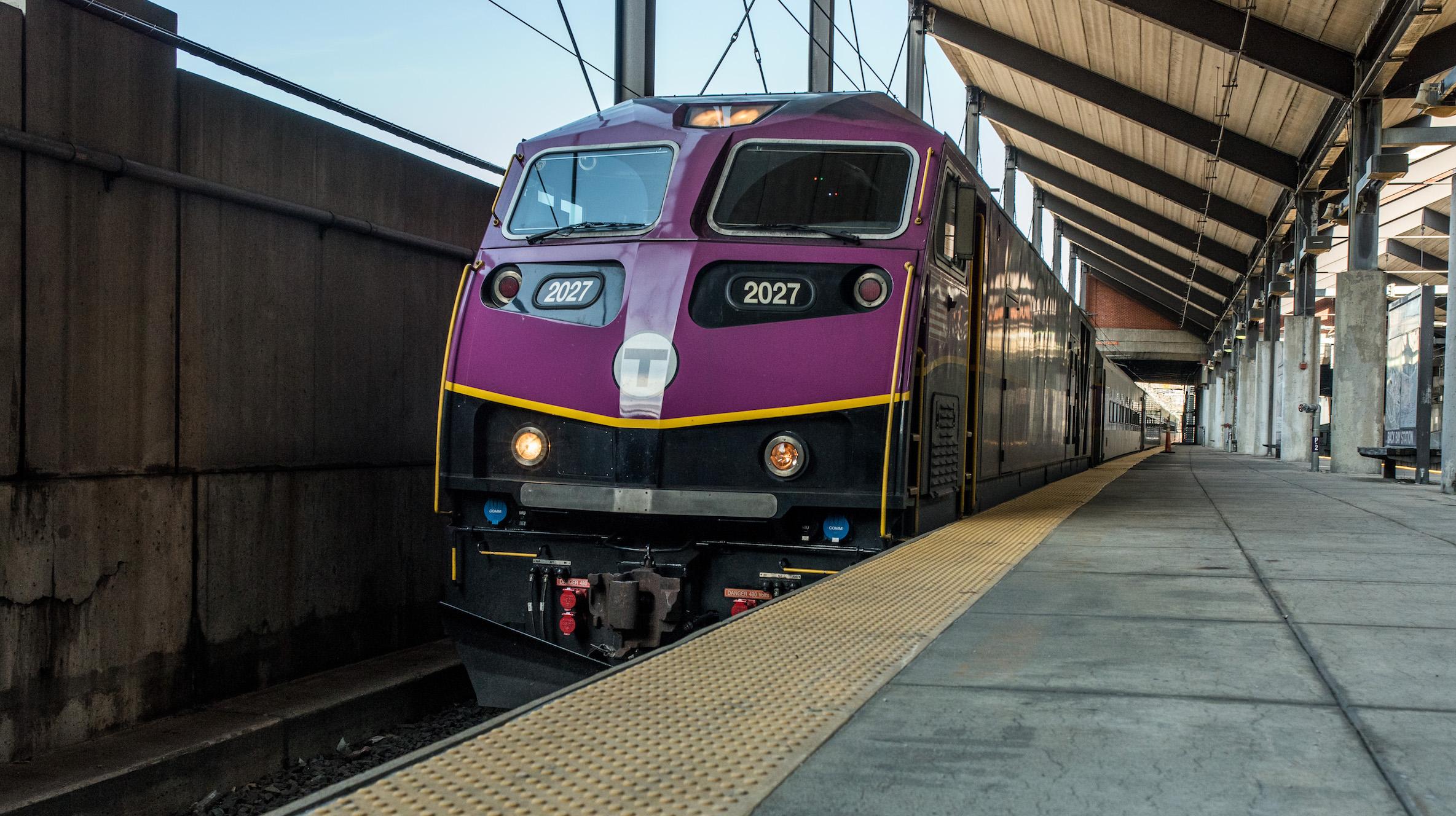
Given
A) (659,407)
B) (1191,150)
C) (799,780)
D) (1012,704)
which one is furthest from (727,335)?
(1191,150)

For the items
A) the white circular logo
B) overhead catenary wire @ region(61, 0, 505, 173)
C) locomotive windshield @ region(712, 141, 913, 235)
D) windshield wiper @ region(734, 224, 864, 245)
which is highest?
overhead catenary wire @ region(61, 0, 505, 173)

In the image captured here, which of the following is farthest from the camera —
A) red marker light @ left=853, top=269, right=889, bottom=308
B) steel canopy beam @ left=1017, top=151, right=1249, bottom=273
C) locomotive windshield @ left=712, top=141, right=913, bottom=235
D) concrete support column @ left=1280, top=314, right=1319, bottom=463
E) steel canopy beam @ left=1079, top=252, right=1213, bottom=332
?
steel canopy beam @ left=1079, top=252, right=1213, bottom=332

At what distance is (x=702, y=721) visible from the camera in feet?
8.88

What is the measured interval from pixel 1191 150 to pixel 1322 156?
4582 mm

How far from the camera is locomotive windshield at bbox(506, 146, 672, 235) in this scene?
225 inches

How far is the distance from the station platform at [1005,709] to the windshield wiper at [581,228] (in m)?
2.08

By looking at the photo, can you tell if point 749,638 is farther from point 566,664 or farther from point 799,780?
point 566,664

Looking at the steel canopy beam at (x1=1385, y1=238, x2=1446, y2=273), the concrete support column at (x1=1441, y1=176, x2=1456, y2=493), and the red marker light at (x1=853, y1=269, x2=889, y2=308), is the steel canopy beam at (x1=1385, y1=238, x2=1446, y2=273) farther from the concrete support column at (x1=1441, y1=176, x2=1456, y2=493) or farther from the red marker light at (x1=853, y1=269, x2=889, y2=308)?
the red marker light at (x1=853, y1=269, x2=889, y2=308)

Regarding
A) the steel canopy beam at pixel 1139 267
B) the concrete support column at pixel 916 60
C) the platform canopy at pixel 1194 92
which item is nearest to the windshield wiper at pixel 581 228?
the platform canopy at pixel 1194 92

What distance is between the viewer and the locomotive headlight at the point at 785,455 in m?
5.14

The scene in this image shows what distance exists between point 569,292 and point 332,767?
3.02m

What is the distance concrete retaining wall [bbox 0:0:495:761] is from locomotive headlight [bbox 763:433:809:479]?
3.47 m

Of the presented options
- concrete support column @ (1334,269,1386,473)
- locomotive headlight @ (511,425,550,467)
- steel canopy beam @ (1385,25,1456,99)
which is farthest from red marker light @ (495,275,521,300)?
concrete support column @ (1334,269,1386,473)

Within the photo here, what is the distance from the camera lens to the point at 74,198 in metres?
5.69
